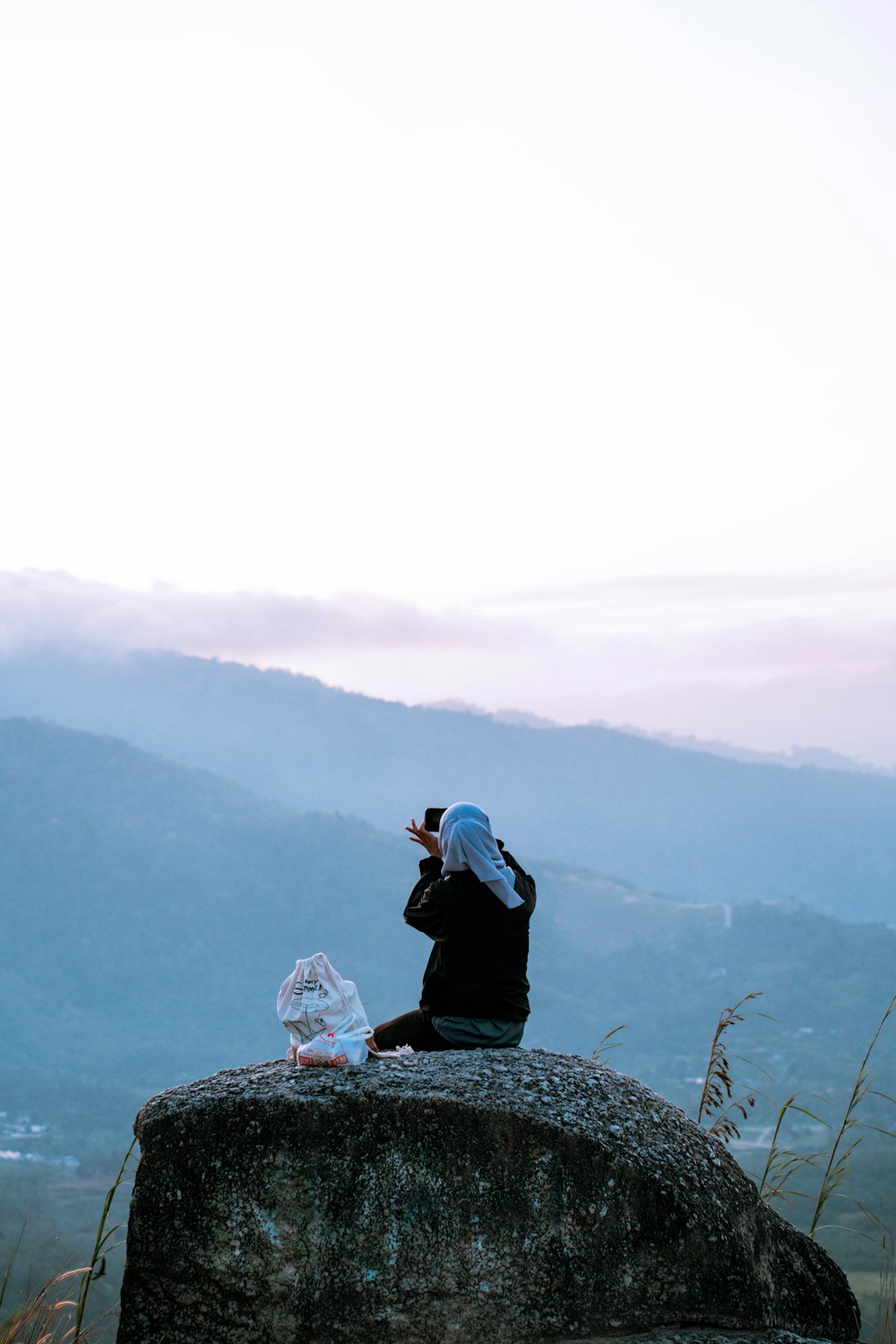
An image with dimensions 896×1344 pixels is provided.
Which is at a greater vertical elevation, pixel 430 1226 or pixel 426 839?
pixel 426 839

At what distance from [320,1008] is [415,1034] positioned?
528 millimetres

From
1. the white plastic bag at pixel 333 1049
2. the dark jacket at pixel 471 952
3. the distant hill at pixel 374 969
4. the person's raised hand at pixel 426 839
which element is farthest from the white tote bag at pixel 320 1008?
the distant hill at pixel 374 969

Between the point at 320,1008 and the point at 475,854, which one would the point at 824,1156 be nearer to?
the point at 475,854

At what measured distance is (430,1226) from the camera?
3.47m

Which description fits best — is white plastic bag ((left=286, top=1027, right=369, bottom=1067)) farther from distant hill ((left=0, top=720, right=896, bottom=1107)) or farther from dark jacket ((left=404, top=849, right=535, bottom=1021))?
distant hill ((left=0, top=720, right=896, bottom=1107))

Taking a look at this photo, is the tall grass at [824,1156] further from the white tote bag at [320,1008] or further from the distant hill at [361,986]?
the distant hill at [361,986]

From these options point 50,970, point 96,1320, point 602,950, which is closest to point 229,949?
point 50,970

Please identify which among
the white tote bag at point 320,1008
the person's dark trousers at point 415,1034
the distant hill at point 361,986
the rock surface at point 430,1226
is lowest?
the distant hill at point 361,986

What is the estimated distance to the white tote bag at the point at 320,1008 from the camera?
13.7 feet

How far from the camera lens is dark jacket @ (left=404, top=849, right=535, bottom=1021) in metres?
4.57

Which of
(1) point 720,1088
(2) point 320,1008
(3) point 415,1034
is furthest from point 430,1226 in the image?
(1) point 720,1088

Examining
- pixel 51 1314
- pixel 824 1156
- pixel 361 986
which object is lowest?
pixel 361 986

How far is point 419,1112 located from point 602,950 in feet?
591

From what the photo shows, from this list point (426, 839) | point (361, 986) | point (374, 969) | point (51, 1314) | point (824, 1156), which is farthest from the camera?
point (374, 969)
